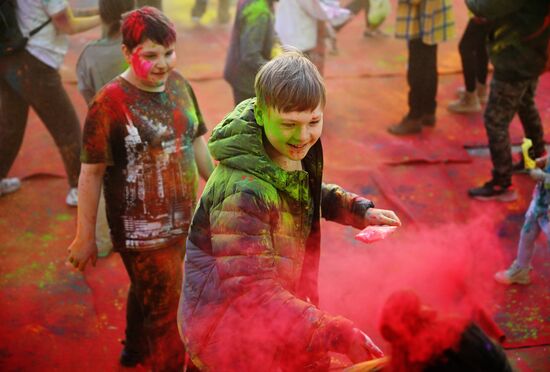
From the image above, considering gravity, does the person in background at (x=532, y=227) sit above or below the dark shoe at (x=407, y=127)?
above

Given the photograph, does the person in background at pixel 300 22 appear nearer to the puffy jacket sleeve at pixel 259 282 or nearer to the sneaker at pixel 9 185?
the sneaker at pixel 9 185

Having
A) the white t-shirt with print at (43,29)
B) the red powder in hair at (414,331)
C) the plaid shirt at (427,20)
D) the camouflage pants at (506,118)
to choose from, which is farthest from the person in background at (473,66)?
the red powder in hair at (414,331)

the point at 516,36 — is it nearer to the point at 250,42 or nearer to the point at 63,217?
the point at 250,42

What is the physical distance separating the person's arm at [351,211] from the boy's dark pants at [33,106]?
3047 mm

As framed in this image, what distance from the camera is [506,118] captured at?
4.91m

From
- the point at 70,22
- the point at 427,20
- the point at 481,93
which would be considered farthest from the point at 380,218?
the point at 481,93

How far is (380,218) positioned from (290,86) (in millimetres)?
695

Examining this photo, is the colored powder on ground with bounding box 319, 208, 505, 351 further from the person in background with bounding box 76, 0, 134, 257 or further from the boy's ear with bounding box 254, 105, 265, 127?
the person in background with bounding box 76, 0, 134, 257

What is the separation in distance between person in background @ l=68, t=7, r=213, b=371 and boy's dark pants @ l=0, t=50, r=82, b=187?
7.06 ft

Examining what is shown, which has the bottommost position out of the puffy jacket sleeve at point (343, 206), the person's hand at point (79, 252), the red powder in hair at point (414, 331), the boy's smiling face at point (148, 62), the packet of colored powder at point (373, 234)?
the person's hand at point (79, 252)

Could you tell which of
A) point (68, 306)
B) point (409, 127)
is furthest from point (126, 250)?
point (409, 127)

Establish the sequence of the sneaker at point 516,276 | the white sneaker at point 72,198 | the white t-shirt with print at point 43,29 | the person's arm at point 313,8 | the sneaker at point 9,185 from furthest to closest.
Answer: the person's arm at point 313,8 → the sneaker at point 9,185 → the white sneaker at point 72,198 → the white t-shirt with print at point 43,29 → the sneaker at point 516,276

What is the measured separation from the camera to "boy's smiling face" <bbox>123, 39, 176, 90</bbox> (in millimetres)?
2879

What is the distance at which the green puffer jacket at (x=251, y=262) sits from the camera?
1.99 m
